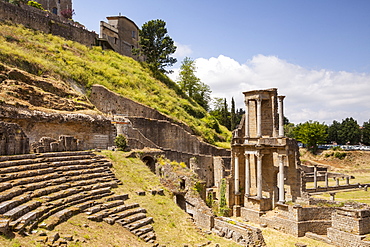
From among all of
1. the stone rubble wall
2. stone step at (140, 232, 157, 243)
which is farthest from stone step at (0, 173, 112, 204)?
stone step at (140, 232, 157, 243)

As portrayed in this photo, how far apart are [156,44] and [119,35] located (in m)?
6.69

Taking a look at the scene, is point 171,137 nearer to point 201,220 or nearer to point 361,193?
point 201,220

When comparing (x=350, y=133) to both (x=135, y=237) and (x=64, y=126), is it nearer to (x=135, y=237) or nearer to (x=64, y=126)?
(x=64, y=126)

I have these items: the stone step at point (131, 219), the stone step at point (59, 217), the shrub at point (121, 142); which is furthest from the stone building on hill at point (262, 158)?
the stone step at point (59, 217)

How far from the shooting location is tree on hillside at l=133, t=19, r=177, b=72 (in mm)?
45781

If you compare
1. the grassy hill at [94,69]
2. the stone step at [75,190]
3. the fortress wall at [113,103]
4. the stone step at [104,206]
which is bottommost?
the stone step at [104,206]

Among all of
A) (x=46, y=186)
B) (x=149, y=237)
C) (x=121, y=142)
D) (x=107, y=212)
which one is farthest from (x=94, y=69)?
(x=149, y=237)

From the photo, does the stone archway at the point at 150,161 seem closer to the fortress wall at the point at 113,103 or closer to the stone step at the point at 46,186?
the stone step at the point at 46,186

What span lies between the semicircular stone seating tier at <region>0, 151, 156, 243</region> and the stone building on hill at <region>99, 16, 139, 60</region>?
33.0 metres

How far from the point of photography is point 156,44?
4703 centimetres

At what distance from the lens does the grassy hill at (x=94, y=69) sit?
2833 centimetres

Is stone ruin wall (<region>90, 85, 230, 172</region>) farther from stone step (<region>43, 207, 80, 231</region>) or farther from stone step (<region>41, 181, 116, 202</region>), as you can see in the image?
stone step (<region>43, 207, 80, 231</region>)

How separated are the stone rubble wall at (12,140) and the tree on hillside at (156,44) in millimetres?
33143

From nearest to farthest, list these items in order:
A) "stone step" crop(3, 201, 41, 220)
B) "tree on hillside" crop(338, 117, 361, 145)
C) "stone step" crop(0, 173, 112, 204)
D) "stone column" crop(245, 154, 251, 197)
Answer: "stone step" crop(3, 201, 41, 220) < "stone step" crop(0, 173, 112, 204) < "stone column" crop(245, 154, 251, 197) < "tree on hillside" crop(338, 117, 361, 145)
